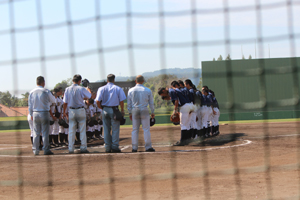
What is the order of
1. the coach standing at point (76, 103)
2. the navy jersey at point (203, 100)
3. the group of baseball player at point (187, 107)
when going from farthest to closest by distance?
the navy jersey at point (203, 100) → the group of baseball player at point (187, 107) → the coach standing at point (76, 103)

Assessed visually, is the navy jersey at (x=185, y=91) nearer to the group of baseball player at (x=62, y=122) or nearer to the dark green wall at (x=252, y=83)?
the group of baseball player at (x=62, y=122)

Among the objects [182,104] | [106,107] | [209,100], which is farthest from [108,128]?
[209,100]

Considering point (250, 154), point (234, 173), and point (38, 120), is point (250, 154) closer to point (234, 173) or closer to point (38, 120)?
point (234, 173)

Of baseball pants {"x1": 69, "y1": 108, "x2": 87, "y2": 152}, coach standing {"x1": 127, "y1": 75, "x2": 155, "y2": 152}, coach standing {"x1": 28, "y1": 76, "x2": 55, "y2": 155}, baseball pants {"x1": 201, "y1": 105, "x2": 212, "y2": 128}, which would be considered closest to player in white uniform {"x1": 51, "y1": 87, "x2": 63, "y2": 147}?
coach standing {"x1": 28, "y1": 76, "x2": 55, "y2": 155}

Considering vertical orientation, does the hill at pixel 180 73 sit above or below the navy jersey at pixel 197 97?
above

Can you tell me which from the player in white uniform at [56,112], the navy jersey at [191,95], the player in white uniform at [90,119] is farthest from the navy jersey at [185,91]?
the player in white uniform at [90,119]

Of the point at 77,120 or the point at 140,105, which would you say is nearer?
the point at 140,105

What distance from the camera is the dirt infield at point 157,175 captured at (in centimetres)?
418

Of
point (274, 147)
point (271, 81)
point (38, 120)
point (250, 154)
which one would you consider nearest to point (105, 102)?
point (38, 120)

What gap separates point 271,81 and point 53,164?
1348cm

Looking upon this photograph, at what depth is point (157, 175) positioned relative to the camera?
507cm

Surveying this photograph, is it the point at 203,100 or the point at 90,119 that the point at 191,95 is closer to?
Answer: the point at 203,100

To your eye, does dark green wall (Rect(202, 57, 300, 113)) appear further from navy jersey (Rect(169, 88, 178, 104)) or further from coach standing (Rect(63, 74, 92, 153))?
coach standing (Rect(63, 74, 92, 153))

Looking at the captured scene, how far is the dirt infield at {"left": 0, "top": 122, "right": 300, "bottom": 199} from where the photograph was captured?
418 cm
